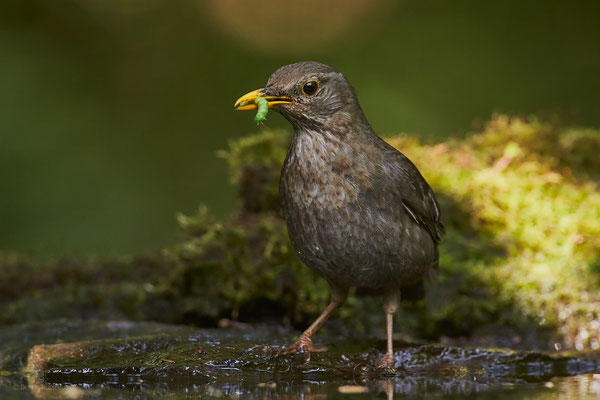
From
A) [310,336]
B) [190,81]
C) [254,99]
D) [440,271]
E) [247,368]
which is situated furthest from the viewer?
[190,81]

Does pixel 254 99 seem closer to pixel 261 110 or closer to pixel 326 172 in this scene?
pixel 261 110

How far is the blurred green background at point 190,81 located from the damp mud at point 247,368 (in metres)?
4.35

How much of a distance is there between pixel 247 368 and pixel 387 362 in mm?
823

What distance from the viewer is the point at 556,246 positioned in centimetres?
559

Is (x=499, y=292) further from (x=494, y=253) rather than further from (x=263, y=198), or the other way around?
(x=263, y=198)

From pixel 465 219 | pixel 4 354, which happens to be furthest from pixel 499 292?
pixel 4 354

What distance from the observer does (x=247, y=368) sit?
380 cm

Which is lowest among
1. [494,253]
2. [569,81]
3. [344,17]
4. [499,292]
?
[499,292]

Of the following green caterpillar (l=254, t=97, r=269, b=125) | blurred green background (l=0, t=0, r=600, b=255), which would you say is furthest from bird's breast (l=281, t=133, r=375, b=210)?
blurred green background (l=0, t=0, r=600, b=255)

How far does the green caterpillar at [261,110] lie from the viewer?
12.3 ft

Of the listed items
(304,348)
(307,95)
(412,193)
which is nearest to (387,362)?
(304,348)

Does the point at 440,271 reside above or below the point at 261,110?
below

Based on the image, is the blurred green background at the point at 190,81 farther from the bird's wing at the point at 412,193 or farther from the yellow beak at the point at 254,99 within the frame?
the yellow beak at the point at 254,99

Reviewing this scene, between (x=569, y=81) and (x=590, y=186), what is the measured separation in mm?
3346
